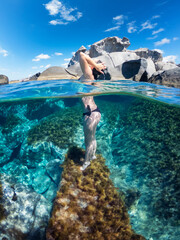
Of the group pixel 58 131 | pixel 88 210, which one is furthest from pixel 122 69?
pixel 88 210

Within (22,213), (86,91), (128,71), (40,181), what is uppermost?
(128,71)

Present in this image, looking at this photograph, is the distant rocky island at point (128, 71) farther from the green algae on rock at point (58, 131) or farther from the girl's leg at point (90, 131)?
the girl's leg at point (90, 131)

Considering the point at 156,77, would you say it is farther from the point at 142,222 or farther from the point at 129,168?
the point at 142,222

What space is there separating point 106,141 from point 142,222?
422 cm

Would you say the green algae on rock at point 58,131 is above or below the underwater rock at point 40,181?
above

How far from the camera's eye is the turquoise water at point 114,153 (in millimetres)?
4145

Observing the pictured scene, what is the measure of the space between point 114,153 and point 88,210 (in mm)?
4011

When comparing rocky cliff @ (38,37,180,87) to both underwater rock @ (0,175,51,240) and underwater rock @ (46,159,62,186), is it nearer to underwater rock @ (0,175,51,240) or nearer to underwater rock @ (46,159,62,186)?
underwater rock @ (46,159,62,186)

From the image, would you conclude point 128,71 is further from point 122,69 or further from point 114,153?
point 114,153

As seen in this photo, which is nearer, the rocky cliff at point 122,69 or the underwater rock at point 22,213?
the underwater rock at point 22,213

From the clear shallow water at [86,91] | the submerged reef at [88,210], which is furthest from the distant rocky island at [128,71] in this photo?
the submerged reef at [88,210]

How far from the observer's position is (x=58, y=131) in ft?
24.8

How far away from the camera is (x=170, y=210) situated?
13.9 feet

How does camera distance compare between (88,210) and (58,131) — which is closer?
(88,210)
